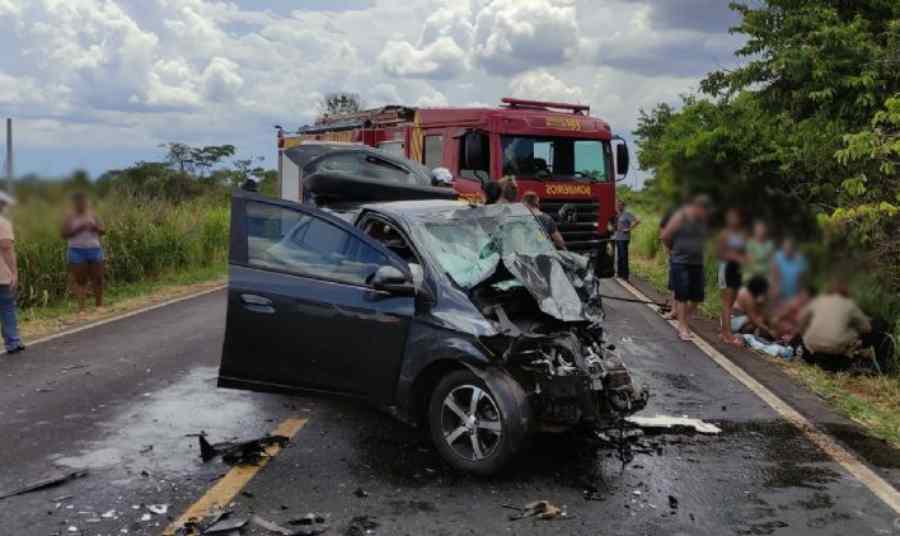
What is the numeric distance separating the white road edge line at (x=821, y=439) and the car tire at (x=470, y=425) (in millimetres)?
2081

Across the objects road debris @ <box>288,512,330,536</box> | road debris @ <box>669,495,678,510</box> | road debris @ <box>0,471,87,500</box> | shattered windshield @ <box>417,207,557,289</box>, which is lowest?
road debris @ <box>288,512,330,536</box>

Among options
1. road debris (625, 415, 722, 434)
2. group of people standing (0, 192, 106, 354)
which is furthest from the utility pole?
road debris (625, 415, 722, 434)

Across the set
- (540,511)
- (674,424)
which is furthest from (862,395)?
(540,511)

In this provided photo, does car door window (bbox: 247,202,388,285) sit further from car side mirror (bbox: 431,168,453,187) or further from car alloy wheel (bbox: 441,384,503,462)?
car side mirror (bbox: 431,168,453,187)

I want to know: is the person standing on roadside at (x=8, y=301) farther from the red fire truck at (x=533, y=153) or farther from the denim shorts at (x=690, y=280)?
the denim shorts at (x=690, y=280)

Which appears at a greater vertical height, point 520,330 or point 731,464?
point 520,330

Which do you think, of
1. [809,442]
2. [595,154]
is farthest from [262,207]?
[595,154]

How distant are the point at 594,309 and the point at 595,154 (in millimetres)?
7079

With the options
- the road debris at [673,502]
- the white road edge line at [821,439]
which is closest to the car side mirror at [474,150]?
the white road edge line at [821,439]

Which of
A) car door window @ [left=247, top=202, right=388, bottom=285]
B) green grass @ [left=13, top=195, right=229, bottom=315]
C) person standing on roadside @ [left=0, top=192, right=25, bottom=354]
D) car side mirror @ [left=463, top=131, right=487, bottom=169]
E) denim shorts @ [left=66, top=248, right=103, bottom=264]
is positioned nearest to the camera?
car door window @ [left=247, top=202, right=388, bottom=285]

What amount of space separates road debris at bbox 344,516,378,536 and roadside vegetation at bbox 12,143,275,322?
190 centimetres

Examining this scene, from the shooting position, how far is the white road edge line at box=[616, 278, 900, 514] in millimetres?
4855

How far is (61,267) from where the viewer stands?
1298cm

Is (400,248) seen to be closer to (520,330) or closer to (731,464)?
(520,330)
